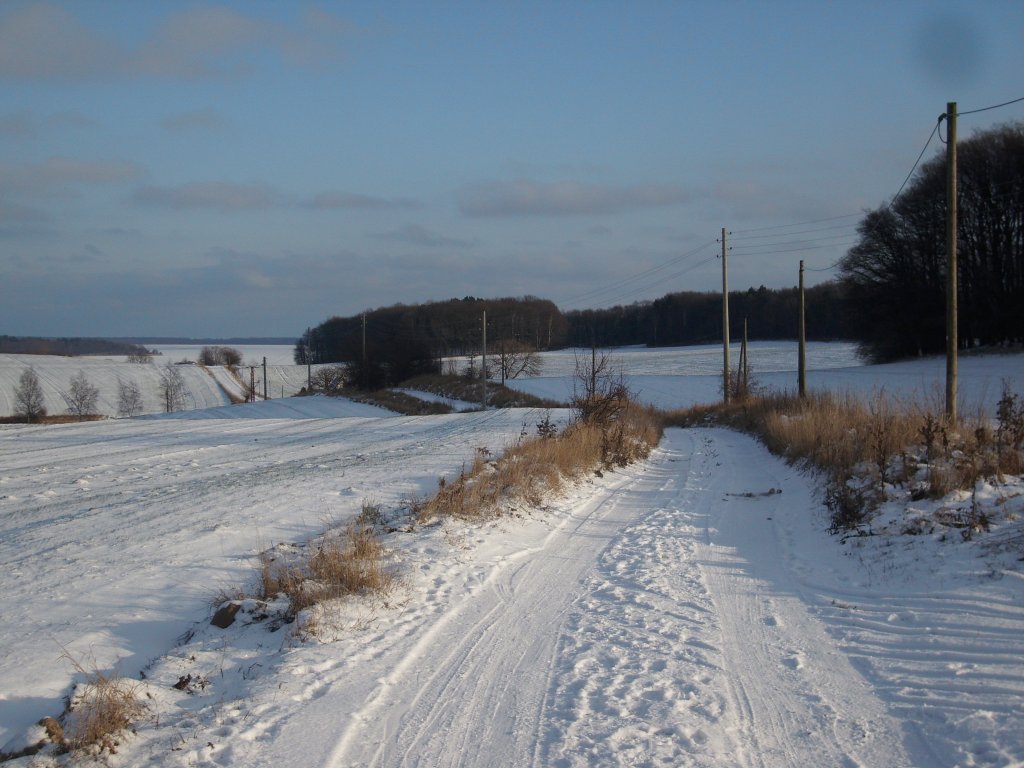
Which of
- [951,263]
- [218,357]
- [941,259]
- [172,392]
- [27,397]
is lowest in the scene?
[172,392]

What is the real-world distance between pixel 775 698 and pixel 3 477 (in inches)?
627

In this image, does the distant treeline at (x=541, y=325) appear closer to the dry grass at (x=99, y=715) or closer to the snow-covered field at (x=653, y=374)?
the snow-covered field at (x=653, y=374)

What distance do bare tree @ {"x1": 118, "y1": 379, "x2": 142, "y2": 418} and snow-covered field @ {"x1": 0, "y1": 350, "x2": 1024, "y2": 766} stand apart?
2864 inches

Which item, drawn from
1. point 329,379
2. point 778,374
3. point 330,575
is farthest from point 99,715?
point 329,379

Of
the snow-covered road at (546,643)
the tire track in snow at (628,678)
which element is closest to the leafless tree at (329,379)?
the snow-covered road at (546,643)

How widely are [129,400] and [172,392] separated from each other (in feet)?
14.3

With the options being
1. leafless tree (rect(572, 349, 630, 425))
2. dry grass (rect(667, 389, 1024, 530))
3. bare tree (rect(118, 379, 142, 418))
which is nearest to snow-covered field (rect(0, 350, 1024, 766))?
dry grass (rect(667, 389, 1024, 530))

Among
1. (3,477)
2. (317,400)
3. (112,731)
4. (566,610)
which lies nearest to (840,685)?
(566,610)

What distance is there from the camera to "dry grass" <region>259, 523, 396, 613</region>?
6.03 metres

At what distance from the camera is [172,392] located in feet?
261

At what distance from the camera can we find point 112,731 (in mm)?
3926

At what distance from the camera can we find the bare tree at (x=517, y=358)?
71688 millimetres

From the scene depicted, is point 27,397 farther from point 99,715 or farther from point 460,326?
point 99,715

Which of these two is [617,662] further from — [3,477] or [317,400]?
[317,400]
